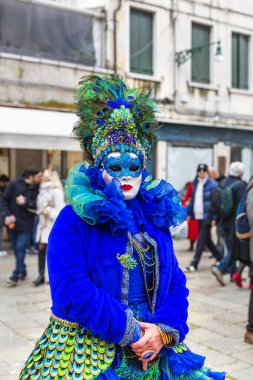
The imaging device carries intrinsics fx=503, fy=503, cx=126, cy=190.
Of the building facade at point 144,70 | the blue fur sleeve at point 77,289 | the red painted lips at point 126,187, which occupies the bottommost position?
the blue fur sleeve at point 77,289

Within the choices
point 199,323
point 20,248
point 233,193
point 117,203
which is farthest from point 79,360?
point 20,248

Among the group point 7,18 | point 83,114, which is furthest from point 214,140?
point 83,114

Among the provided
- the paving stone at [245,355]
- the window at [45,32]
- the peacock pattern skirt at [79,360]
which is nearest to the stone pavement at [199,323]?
the paving stone at [245,355]

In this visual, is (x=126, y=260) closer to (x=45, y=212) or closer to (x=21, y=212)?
(x=45, y=212)

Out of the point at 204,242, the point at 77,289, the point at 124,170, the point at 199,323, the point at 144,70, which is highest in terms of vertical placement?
the point at 144,70

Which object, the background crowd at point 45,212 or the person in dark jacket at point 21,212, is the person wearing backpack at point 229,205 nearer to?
the background crowd at point 45,212

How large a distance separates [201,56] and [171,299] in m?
13.2

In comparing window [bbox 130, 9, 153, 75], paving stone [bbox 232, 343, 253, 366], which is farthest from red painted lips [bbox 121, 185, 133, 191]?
window [bbox 130, 9, 153, 75]

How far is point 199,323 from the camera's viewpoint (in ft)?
18.3

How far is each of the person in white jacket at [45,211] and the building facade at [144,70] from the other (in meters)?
3.25

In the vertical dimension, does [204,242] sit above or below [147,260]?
below

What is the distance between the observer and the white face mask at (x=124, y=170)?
2275mm

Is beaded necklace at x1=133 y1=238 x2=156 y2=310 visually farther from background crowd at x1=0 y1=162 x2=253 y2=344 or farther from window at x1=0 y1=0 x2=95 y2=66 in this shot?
window at x1=0 y1=0 x2=95 y2=66

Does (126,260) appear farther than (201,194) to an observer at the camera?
No
